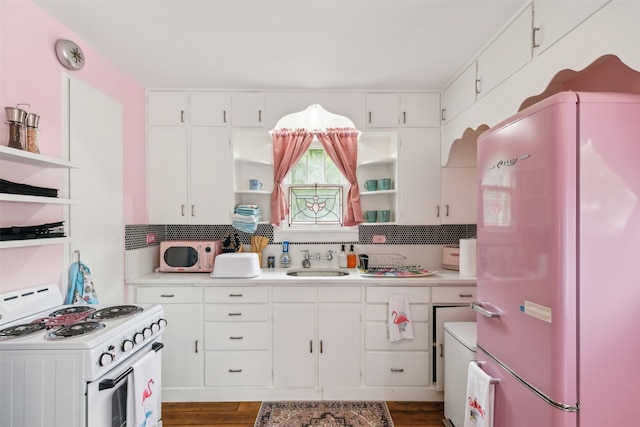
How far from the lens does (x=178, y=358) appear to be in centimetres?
254

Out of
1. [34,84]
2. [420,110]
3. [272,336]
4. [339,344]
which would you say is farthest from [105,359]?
[420,110]

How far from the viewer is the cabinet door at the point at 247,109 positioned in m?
2.85

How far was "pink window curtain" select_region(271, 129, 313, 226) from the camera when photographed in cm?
302

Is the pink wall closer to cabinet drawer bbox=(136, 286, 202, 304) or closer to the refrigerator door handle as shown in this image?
cabinet drawer bbox=(136, 286, 202, 304)

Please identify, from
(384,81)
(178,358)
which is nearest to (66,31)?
(384,81)

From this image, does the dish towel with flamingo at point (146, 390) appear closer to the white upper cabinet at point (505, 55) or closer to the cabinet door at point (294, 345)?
the cabinet door at point (294, 345)

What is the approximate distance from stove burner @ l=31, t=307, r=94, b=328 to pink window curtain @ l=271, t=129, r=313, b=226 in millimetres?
1619

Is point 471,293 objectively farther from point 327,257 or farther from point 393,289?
point 327,257

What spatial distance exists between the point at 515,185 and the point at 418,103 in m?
1.77

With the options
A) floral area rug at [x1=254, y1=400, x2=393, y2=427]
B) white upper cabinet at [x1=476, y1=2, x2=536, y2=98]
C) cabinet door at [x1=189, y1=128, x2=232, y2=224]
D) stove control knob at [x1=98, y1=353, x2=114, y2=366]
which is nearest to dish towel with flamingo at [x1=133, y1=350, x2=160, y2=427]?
stove control knob at [x1=98, y1=353, x2=114, y2=366]

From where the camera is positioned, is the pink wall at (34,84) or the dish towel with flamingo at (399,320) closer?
the pink wall at (34,84)

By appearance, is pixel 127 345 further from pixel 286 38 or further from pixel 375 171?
pixel 375 171

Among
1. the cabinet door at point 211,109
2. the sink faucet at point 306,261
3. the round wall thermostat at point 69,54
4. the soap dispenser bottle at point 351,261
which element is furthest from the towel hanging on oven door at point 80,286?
the soap dispenser bottle at point 351,261

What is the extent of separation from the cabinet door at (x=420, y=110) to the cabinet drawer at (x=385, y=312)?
1.59 metres
